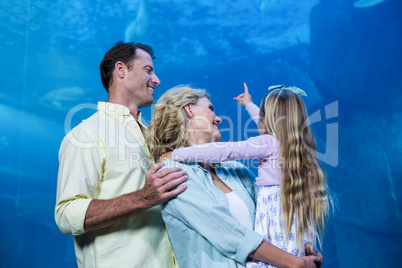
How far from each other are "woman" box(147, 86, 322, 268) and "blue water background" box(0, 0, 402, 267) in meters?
0.72

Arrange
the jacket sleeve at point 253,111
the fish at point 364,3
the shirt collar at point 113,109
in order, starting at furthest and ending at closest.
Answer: the fish at point 364,3 < the jacket sleeve at point 253,111 < the shirt collar at point 113,109

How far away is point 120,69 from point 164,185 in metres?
0.92

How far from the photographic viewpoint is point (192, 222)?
1332 mm

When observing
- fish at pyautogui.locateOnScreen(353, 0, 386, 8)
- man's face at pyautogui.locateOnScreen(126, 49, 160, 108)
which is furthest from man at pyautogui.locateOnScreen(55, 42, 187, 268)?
fish at pyautogui.locateOnScreen(353, 0, 386, 8)

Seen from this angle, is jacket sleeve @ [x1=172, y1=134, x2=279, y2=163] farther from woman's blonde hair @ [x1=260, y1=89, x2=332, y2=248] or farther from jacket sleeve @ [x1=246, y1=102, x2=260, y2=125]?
jacket sleeve @ [x1=246, y1=102, x2=260, y2=125]

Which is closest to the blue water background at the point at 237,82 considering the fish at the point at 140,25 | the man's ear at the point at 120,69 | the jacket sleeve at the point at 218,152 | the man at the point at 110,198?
the fish at the point at 140,25

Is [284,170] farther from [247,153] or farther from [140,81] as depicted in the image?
[140,81]

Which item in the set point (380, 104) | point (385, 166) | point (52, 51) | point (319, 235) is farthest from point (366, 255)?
point (52, 51)

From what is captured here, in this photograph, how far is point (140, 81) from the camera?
6.62 feet

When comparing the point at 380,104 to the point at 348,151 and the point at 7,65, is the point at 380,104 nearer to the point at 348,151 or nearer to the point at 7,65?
the point at 348,151

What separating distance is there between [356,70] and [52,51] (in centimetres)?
1330

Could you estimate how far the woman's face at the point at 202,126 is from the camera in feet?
5.38

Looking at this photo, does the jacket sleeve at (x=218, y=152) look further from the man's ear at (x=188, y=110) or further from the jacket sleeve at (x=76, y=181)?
the jacket sleeve at (x=76, y=181)

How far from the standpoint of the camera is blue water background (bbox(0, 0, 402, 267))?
9.60 m
